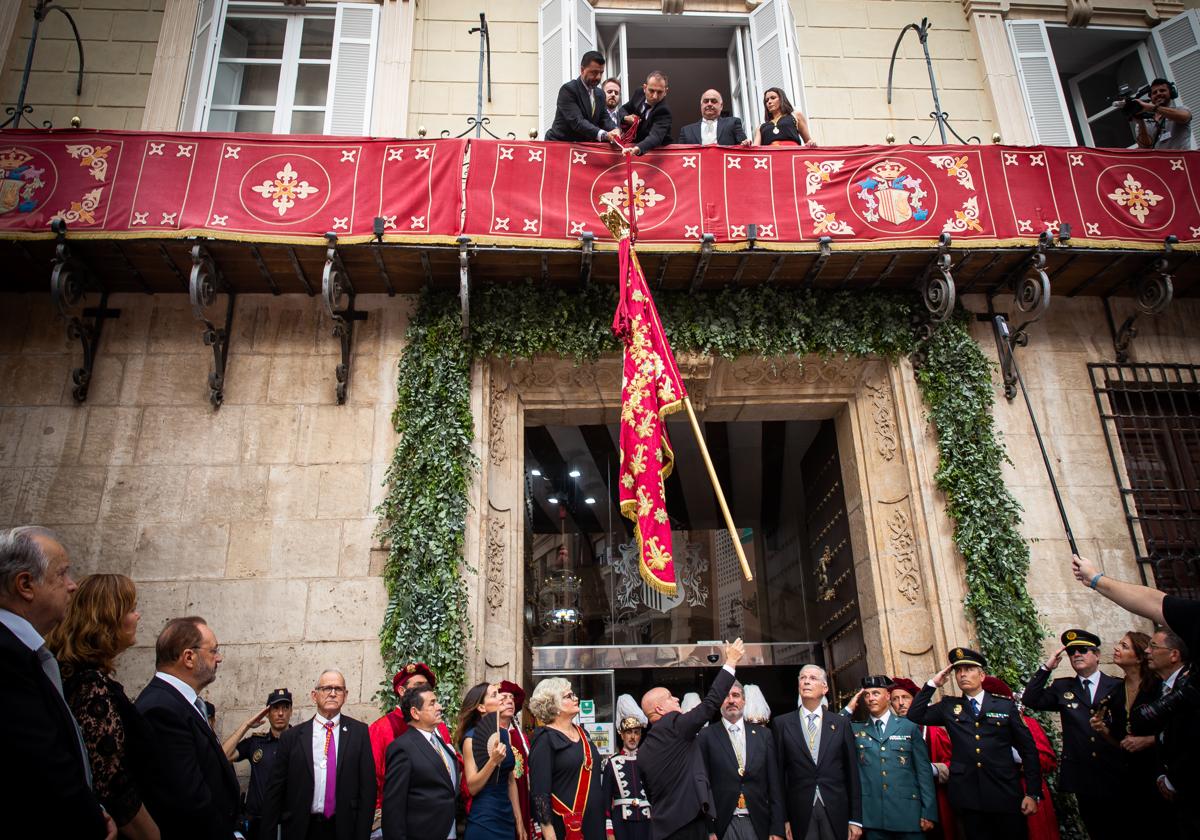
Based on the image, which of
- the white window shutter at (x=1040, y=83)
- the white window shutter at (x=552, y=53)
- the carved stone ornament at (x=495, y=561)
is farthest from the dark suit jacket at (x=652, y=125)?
the white window shutter at (x=1040, y=83)

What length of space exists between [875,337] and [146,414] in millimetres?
7190

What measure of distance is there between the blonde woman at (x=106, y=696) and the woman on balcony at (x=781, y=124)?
7.50 meters

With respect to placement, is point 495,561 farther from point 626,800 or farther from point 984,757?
point 984,757

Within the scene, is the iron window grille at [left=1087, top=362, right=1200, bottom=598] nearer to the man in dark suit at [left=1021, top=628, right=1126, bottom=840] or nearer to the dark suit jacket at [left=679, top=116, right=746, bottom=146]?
the man in dark suit at [left=1021, top=628, right=1126, bottom=840]

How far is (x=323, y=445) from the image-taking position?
25.6 ft

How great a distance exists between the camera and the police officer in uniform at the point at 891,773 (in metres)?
5.60

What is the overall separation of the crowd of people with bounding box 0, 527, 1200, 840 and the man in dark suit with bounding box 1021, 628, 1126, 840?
0.01 m

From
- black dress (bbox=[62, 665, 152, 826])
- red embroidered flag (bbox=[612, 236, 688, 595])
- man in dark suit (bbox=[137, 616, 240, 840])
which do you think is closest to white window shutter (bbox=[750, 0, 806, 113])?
red embroidered flag (bbox=[612, 236, 688, 595])

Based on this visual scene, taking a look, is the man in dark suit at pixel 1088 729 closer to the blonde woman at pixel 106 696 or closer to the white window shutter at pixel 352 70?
the blonde woman at pixel 106 696

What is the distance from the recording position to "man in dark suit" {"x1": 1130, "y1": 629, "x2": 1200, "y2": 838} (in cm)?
359

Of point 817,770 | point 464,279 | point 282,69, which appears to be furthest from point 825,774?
point 282,69

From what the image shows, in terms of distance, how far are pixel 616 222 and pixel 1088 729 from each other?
5239 millimetres

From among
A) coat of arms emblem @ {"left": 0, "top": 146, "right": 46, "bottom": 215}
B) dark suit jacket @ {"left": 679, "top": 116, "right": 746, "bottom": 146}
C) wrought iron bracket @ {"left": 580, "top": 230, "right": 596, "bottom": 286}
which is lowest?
wrought iron bracket @ {"left": 580, "top": 230, "right": 596, "bottom": 286}

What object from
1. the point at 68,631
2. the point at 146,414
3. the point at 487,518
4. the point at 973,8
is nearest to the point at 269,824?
the point at 68,631
